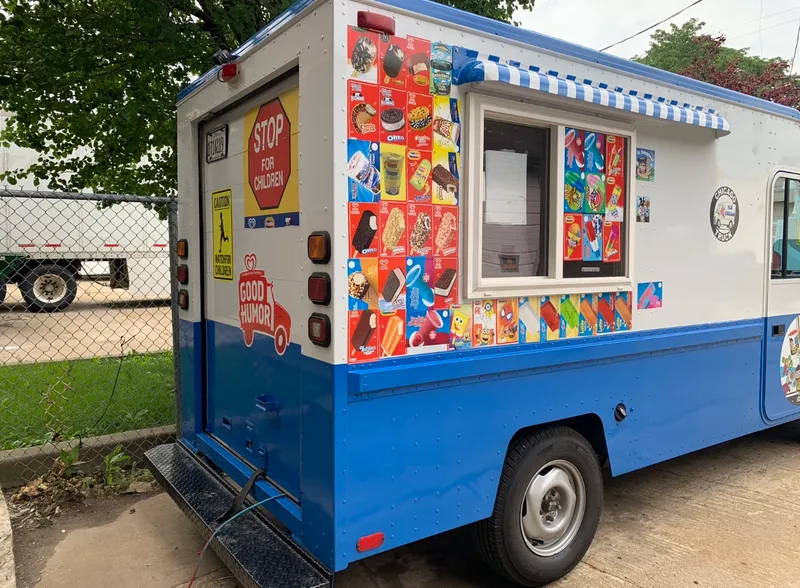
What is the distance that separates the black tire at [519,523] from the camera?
115 inches

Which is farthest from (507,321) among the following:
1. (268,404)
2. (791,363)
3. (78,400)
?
(78,400)

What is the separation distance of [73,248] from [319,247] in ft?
41.5

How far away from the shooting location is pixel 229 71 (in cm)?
318

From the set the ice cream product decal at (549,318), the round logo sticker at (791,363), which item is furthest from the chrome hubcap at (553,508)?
the round logo sticker at (791,363)

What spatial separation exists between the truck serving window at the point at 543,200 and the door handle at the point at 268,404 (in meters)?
1.06

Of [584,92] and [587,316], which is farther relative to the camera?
[587,316]

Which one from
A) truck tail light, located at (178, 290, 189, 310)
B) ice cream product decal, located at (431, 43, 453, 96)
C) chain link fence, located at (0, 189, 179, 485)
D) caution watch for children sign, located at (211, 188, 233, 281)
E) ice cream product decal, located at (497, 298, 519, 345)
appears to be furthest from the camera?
chain link fence, located at (0, 189, 179, 485)

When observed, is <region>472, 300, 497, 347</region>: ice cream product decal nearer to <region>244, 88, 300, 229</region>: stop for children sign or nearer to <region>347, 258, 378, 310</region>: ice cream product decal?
<region>347, 258, 378, 310</region>: ice cream product decal

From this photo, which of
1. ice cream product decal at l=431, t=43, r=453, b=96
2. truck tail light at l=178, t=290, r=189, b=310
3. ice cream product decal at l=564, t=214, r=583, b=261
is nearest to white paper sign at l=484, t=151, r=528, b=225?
ice cream product decal at l=564, t=214, r=583, b=261

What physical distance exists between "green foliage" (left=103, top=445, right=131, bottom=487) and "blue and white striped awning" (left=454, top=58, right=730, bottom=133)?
3.42m

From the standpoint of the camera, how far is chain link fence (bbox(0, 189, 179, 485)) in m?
4.46

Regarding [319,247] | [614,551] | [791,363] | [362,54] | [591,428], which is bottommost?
[614,551]

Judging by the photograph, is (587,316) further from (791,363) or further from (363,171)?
(791,363)

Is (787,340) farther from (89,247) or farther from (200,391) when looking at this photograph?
(89,247)
